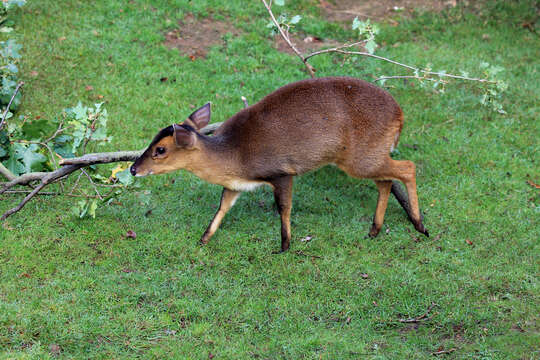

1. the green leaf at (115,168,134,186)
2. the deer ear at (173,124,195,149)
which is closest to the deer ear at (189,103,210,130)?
the deer ear at (173,124,195,149)

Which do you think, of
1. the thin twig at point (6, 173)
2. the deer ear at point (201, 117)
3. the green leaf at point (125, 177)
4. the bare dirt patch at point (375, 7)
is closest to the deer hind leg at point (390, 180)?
the deer ear at point (201, 117)

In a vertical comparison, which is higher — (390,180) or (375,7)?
(375,7)

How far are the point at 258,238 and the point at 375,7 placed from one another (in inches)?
250

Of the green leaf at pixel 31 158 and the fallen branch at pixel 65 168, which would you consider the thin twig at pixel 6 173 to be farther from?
the green leaf at pixel 31 158

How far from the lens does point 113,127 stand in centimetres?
766

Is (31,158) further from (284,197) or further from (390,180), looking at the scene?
(390,180)

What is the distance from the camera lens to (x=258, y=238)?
6.33 meters

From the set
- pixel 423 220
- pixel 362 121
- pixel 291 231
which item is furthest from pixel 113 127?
pixel 423 220

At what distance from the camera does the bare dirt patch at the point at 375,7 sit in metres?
10.7

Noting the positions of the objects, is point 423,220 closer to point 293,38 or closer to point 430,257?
point 430,257

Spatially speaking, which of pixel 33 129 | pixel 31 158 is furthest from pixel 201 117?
pixel 33 129

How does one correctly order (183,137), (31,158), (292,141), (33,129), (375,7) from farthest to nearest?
(375,7), (33,129), (31,158), (292,141), (183,137)

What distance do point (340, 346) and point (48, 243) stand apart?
Result: 10.0 ft

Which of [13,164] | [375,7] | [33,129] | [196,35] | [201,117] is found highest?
[201,117]
